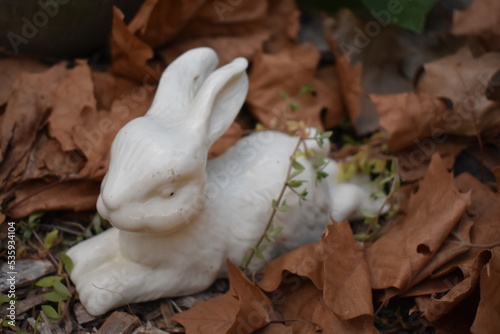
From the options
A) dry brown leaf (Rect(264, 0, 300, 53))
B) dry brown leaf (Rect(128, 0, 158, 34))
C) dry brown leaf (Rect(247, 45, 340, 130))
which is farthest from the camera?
dry brown leaf (Rect(264, 0, 300, 53))

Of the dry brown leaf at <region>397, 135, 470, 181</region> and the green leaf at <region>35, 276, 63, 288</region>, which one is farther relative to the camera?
the dry brown leaf at <region>397, 135, 470, 181</region>

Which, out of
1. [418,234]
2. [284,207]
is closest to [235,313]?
[284,207]

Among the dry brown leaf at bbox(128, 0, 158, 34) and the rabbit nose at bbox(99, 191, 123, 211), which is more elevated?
the dry brown leaf at bbox(128, 0, 158, 34)

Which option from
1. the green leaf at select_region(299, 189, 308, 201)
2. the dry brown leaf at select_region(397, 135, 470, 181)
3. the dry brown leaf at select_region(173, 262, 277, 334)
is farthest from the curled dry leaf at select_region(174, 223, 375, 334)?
the dry brown leaf at select_region(397, 135, 470, 181)

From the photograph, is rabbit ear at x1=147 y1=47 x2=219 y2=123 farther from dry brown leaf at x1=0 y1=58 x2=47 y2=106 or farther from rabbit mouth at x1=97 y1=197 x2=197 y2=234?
dry brown leaf at x1=0 y1=58 x2=47 y2=106

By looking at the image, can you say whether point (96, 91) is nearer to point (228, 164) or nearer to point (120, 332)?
point (228, 164)

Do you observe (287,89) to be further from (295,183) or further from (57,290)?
(57,290)

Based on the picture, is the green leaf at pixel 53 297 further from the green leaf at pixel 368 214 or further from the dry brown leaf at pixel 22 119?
the green leaf at pixel 368 214
